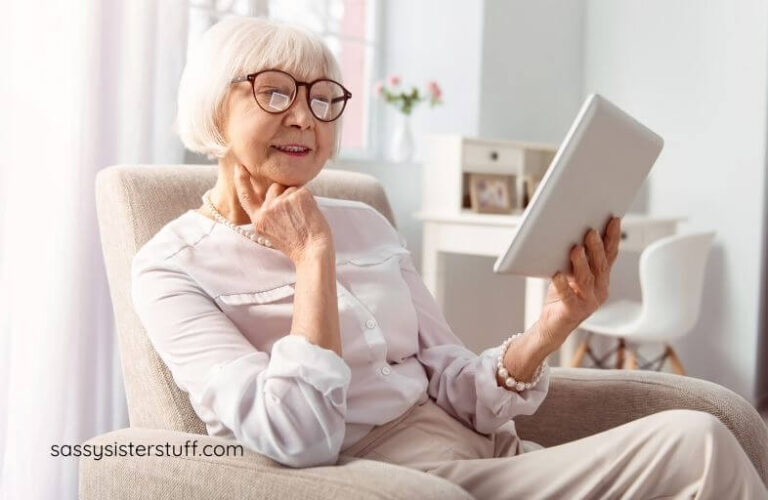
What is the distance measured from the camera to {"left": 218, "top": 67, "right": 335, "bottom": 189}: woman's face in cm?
134

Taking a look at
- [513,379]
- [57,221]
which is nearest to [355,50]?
[57,221]

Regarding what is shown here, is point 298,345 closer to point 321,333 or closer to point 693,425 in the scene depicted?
point 321,333

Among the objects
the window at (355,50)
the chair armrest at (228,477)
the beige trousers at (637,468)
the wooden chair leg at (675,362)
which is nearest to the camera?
the chair armrest at (228,477)

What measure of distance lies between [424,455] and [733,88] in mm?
2846

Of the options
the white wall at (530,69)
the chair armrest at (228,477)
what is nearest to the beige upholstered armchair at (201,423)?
the chair armrest at (228,477)

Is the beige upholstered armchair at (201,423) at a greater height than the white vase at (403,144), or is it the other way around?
the white vase at (403,144)

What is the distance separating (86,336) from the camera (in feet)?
6.47

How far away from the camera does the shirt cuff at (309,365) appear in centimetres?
113

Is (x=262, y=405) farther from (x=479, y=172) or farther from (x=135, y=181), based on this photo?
(x=479, y=172)

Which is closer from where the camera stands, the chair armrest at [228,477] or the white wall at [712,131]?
the chair armrest at [228,477]

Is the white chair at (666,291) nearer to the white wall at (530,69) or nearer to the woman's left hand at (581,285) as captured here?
the white wall at (530,69)

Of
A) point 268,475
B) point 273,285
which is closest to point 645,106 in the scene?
point 273,285

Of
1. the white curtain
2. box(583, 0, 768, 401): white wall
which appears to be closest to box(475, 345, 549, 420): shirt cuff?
the white curtain

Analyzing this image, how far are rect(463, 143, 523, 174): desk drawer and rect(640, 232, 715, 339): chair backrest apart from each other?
1.90ft
